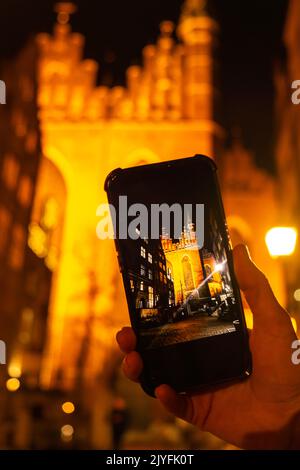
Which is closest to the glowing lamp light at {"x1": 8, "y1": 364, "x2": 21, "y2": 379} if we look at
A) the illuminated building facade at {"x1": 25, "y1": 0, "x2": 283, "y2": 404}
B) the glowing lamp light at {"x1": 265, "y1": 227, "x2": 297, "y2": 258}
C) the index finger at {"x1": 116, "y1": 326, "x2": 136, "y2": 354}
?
the illuminated building facade at {"x1": 25, "y1": 0, "x2": 283, "y2": 404}

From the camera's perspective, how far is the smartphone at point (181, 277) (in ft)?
5.41

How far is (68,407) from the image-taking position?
13578mm

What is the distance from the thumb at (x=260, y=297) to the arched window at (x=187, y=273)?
168mm

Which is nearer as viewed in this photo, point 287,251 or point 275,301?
point 275,301

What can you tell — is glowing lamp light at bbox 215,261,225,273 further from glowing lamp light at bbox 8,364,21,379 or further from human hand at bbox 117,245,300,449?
glowing lamp light at bbox 8,364,21,379

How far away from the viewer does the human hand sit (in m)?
1.57

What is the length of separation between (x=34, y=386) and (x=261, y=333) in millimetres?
14730

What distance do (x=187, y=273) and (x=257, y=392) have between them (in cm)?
49

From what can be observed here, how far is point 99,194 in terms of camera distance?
16.6 m

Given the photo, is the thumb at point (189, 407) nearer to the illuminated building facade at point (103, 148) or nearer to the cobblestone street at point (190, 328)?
the cobblestone street at point (190, 328)

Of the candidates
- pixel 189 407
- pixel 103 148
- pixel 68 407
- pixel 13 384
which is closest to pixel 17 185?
pixel 103 148
